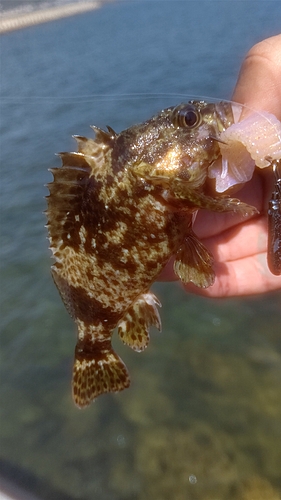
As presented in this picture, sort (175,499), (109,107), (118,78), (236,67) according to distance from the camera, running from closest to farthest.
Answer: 1. (175,499)
2. (109,107)
3. (236,67)
4. (118,78)

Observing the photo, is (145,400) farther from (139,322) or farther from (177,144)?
(177,144)

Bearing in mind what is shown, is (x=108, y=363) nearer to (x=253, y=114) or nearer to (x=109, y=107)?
(x=253, y=114)

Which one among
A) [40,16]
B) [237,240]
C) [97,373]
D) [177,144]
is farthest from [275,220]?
[40,16]

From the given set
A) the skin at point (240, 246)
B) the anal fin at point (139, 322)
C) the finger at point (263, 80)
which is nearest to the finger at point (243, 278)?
the skin at point (240, 246)

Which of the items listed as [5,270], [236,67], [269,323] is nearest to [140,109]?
[236,67]

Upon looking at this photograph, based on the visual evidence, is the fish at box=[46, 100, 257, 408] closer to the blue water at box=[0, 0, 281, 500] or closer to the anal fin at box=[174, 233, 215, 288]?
the anal fin at box=[174, 233, 215, 288]

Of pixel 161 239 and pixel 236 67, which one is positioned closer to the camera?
pixel 161 239
